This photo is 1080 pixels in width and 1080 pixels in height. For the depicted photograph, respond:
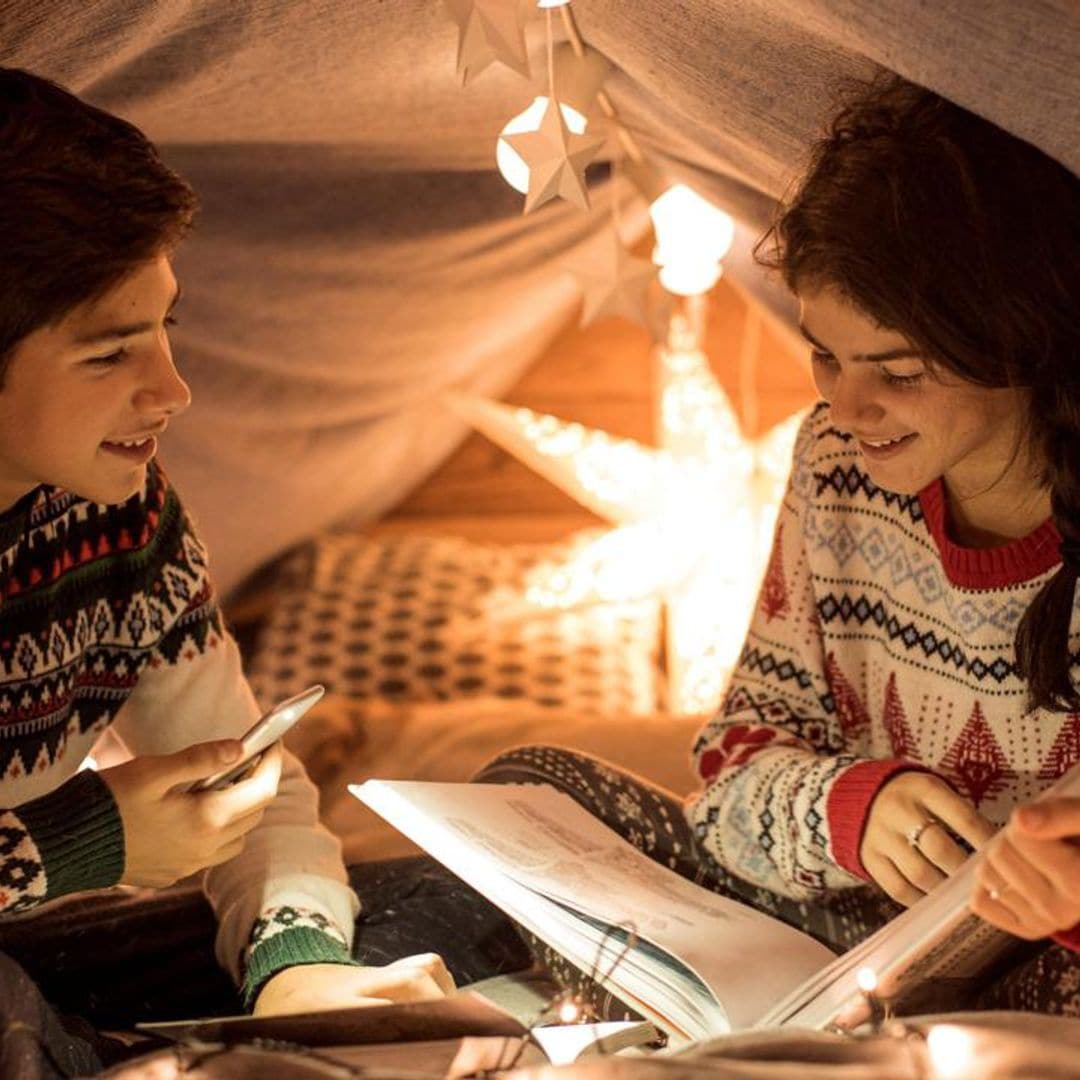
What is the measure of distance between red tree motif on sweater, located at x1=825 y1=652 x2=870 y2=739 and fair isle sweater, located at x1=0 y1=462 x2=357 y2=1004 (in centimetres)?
41

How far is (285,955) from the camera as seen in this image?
122 cm

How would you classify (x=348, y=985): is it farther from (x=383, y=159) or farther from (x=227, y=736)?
(x=383, y=159)

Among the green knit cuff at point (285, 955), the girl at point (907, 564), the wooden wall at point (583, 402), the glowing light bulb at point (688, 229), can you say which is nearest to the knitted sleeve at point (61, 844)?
the green knit cuff at point (285, 955)

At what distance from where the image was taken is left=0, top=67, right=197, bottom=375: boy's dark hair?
1098 mm

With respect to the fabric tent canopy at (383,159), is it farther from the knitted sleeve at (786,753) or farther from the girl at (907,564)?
the knitted sleeve at (786,753)

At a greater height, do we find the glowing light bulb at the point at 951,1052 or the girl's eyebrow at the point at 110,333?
the girl's eyebrow at the point at 110,333

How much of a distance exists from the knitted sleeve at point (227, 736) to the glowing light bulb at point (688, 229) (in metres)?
0.57

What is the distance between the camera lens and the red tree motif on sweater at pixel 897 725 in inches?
53.4

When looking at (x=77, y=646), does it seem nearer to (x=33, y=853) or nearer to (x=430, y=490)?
(x=33, y=853)

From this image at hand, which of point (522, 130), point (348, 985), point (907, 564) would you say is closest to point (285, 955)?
point (348, 985)

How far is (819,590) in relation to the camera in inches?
55.2

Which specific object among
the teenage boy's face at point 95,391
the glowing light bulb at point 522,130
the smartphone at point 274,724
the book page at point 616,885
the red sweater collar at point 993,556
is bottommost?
the book page at point 616,885

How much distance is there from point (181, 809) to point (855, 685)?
1.80ft

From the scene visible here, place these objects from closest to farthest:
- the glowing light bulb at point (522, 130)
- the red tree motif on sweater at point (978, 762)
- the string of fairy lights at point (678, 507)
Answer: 1. the red tree motif on sweater at point (978, 762)
2. the glowing light bulb at point (522, 130)
3. the string of fairy lights at point (678, 507)
